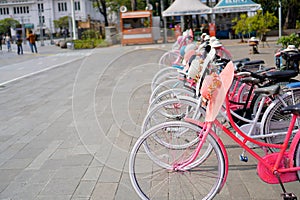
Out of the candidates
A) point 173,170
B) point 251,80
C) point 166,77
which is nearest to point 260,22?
point 166,77

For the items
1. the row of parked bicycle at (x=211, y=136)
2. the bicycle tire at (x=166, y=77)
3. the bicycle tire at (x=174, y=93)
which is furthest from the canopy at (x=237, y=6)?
the row of parked bicycle at (x=211, y=136)

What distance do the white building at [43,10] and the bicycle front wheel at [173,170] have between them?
2750 inches

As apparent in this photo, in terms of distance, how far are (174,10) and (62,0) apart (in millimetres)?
60495

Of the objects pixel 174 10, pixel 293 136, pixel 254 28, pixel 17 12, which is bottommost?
pixel 293 136

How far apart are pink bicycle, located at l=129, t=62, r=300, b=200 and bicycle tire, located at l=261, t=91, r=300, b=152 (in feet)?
1.12

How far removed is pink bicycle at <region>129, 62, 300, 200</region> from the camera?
9.74 ft

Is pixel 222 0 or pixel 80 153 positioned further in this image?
pixel 222 0

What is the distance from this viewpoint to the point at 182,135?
130 inches

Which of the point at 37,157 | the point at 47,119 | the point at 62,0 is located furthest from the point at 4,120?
the point at 62,0

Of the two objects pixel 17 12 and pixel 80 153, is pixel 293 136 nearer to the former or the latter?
pixel 80 153

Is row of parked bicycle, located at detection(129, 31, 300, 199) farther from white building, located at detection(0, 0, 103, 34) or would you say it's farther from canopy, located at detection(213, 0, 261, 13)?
white building, located at detection(0, 0, 103, 34)

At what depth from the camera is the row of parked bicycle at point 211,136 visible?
299 centimetres

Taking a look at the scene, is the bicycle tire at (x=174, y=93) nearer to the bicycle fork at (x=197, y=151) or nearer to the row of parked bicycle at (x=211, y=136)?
the row of parked bicycle at (x=211, y=136)

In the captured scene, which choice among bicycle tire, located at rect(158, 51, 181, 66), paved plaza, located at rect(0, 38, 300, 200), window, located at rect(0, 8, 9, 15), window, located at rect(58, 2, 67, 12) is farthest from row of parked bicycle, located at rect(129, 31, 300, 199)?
window, located at rect(0, 8, 9, 15)
